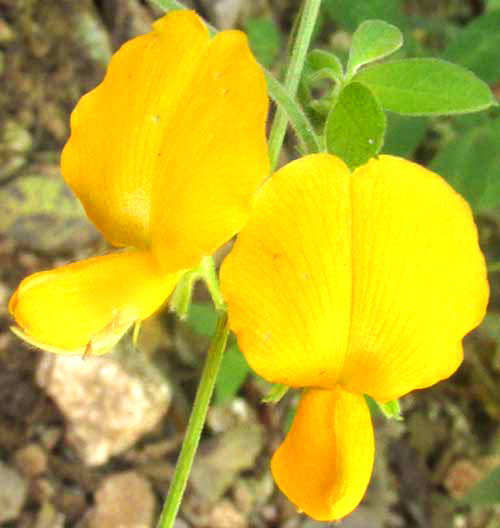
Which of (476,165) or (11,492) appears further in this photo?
(11,492)

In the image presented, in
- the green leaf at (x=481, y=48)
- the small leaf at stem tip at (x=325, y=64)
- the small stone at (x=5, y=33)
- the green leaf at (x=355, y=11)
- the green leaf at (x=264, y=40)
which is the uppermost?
the small leaf at stem tip at (x=325, y=64)

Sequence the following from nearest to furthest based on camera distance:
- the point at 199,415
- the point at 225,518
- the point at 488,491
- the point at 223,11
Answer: the point at 199,415, the point at 488,491, the point at 225,518, the point at 223,11

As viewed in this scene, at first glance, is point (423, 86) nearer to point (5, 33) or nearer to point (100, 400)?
point (100, 400)

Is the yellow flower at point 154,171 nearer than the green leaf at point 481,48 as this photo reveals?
Yes

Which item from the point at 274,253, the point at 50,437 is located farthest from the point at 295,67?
the point at 50,437

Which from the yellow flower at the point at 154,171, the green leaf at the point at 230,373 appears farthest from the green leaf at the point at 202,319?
the yellow flower at the point at 154,171

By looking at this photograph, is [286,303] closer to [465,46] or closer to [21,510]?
[465,46]

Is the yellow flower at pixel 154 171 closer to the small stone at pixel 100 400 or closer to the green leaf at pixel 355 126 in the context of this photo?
the green leaf at pixel 355 126
